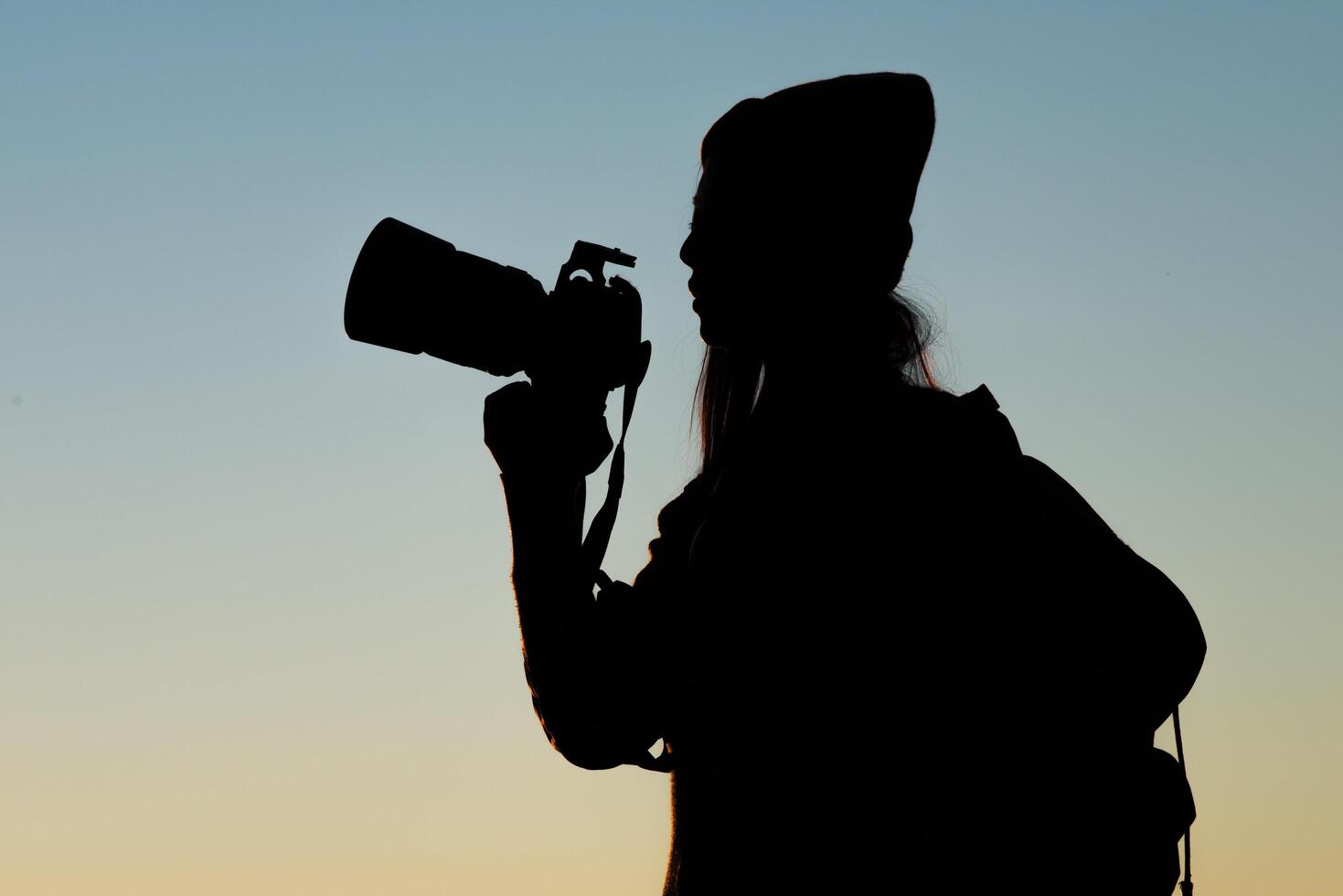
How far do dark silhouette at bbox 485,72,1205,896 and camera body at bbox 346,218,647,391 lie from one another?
0.09m

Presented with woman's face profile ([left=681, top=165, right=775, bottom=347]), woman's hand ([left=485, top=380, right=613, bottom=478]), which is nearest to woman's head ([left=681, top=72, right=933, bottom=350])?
woman's face profile ([left=681, top=165, right=775, bottom=347])

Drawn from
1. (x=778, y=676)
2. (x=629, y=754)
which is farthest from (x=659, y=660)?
(x=778, y=676)

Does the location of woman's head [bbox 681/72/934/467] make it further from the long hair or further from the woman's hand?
the woman's hand

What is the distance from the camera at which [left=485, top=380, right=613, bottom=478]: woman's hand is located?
270 centimetres

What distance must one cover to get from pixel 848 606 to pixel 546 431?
770 mm

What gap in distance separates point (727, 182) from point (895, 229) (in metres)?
0.27

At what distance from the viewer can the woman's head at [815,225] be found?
2424mm

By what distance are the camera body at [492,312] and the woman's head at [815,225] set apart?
0.81ft

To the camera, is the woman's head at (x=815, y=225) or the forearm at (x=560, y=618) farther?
the forearm at (x=560, y=618)

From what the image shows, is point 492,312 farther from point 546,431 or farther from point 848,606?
point 848,606

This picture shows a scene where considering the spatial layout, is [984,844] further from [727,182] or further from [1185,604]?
[727,182]

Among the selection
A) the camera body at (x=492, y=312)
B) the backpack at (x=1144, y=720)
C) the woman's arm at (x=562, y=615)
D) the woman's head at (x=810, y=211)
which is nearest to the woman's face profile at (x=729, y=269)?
the woman's head at (x=810, y=211)

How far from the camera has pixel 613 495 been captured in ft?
8.98

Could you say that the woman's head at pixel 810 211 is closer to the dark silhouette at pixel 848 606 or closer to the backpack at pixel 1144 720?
the dark silhouette at pixel 848 606
